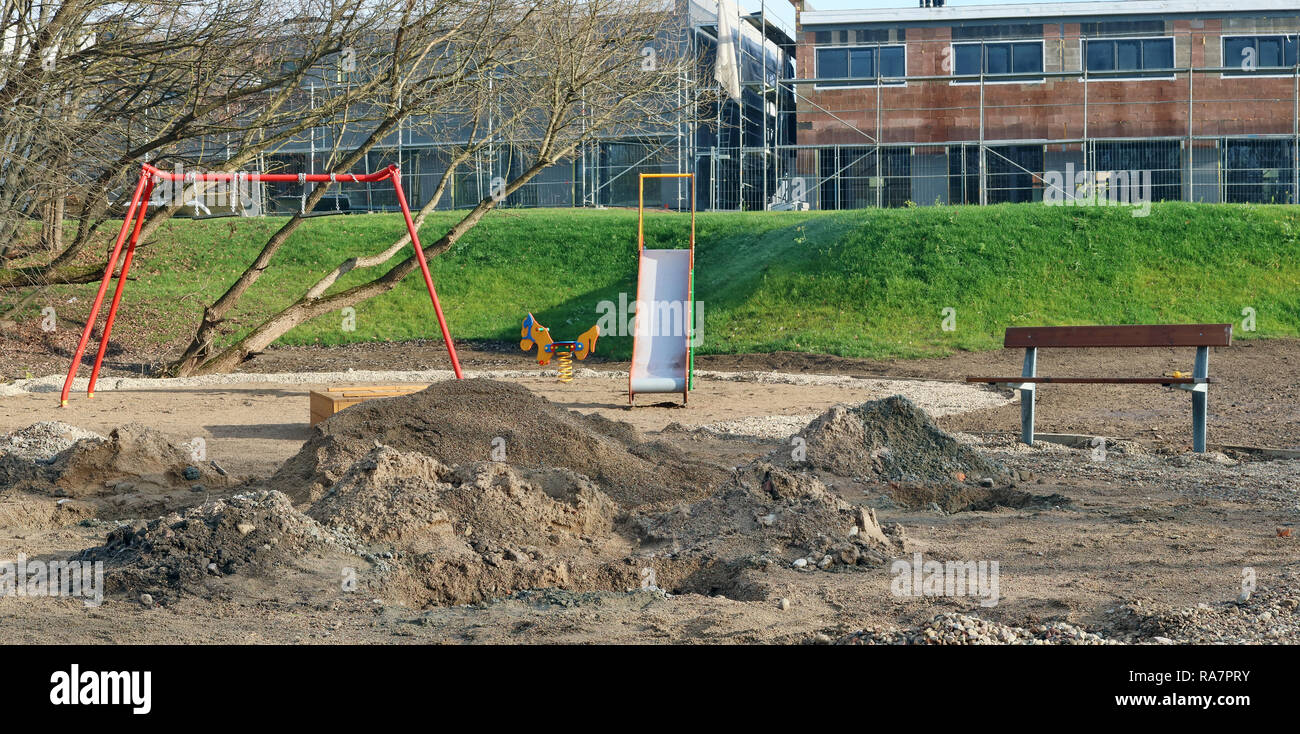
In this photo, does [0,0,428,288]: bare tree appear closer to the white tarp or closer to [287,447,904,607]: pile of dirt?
[287,447,904,607]: pile of dirt

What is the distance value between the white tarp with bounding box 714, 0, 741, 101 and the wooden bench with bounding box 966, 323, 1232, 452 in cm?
1957

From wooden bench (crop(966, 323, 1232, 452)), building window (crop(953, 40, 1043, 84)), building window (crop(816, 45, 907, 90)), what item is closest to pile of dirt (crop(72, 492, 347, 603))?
wooden bench (crop(966, 323, 1232, 452))

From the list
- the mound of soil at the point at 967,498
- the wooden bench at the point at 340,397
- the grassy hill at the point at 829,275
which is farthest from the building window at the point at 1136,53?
the mound of soil at the point at 967,498

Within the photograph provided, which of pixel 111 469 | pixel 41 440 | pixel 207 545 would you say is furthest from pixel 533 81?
pixel 207 545

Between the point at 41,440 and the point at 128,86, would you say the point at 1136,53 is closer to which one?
the point at 128,86

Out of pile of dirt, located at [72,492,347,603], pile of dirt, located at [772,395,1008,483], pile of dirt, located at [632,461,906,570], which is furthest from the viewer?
pile of dirt, located at [772,395,1008,483]

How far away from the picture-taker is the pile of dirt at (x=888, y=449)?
8914 mm

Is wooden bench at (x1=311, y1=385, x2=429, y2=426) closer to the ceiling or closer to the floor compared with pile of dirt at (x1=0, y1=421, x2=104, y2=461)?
closer to the ceiling

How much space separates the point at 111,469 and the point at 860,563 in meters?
5.67

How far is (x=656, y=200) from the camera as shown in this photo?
34.0 m

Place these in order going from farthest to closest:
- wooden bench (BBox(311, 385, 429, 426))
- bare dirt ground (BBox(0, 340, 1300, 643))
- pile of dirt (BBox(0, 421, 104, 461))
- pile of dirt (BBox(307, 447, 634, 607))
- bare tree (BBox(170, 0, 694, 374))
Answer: bare tree (BBox(170, 0, 694, 374)) → wooden bench (BBox(311, 385, 429, 426)) → pile of dirt (BBox(0, 421, 104, 461)) → pile of dirt (BBox(307, 447, 634, 607)) → bare dirt ground (BBox(0, 340, 1300, 643))

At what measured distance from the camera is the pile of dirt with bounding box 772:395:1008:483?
29.2ft

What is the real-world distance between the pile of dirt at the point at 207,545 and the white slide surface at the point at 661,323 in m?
7.96

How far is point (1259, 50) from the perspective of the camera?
32.7 m
